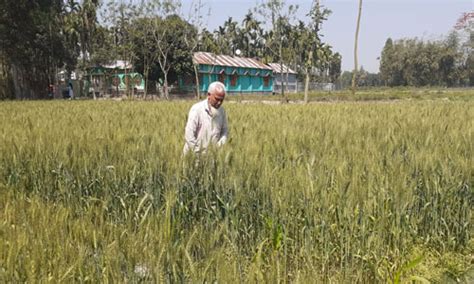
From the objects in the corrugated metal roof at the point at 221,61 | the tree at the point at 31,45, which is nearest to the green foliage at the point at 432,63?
the corrugated metal roof at the point at 221,61

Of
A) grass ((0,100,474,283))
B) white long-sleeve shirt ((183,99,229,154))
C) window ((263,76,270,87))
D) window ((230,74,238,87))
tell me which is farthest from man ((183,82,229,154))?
window ((263,76,270,87))

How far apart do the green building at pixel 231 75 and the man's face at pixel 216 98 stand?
35.5 m

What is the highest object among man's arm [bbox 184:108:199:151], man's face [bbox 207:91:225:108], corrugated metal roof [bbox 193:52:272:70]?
corrugated metal roof [bbox 193:52:272:70]

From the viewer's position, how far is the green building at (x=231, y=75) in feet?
140

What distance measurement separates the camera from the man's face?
3854 millimetres

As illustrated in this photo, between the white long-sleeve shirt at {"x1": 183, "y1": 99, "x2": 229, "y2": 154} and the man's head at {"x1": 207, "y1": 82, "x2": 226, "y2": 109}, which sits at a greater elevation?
the man's head at {"x1": 207, "y1": 82, "x2": 226, "y2": 109}

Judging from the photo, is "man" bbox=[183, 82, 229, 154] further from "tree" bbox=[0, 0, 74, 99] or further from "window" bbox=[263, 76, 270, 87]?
"window" bbox=[263, 76, 270, 87]

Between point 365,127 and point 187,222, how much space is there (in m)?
3.75

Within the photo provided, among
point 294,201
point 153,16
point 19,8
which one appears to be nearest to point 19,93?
point 19,8

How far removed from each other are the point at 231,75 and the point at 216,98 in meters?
43.9

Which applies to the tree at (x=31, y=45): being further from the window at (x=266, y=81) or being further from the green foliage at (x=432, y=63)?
the green foliage at (x=432, y=63)

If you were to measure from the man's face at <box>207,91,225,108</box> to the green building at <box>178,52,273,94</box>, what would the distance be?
35527 mm

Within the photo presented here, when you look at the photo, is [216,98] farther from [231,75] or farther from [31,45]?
[231,75]

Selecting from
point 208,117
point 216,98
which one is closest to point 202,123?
point 208,117
